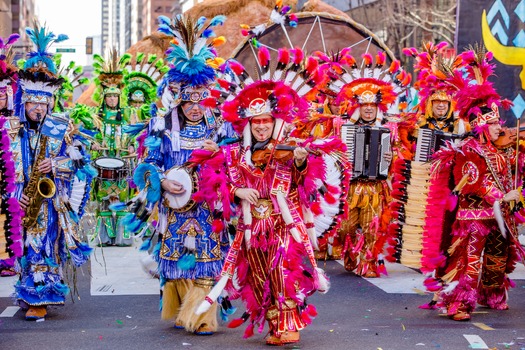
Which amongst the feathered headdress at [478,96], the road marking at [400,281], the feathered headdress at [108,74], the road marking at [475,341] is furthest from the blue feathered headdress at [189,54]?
the feathered headdress at [108,74]

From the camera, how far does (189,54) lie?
785 centimetres

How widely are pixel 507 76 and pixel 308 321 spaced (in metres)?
7.39

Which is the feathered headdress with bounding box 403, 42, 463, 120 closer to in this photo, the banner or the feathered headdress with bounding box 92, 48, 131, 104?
the banner

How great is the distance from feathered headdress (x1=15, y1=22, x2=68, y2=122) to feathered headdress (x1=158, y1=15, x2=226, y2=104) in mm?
1298

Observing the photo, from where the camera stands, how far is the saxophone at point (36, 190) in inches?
338

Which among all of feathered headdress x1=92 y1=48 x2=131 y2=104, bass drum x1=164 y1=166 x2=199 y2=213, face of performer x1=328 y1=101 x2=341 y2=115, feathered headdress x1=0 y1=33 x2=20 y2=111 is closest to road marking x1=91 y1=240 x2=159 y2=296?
feathered headdress x1=0 y1=33 x2=20 y2=111

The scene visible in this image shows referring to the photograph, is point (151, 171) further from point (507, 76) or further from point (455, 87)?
point (507, 76)

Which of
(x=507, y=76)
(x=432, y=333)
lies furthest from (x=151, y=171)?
(x=507, y=76)

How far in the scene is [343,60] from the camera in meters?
12.0

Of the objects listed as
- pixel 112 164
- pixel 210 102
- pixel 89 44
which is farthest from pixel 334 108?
pixel 89 44

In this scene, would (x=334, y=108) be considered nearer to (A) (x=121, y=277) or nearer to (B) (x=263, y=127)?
(A) (x=121, y=277)

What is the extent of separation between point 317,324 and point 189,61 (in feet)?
7.75

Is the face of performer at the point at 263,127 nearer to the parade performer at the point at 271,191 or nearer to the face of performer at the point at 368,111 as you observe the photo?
the parade performer at the point at 271,191

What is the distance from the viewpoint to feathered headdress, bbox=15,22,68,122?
858 cm
